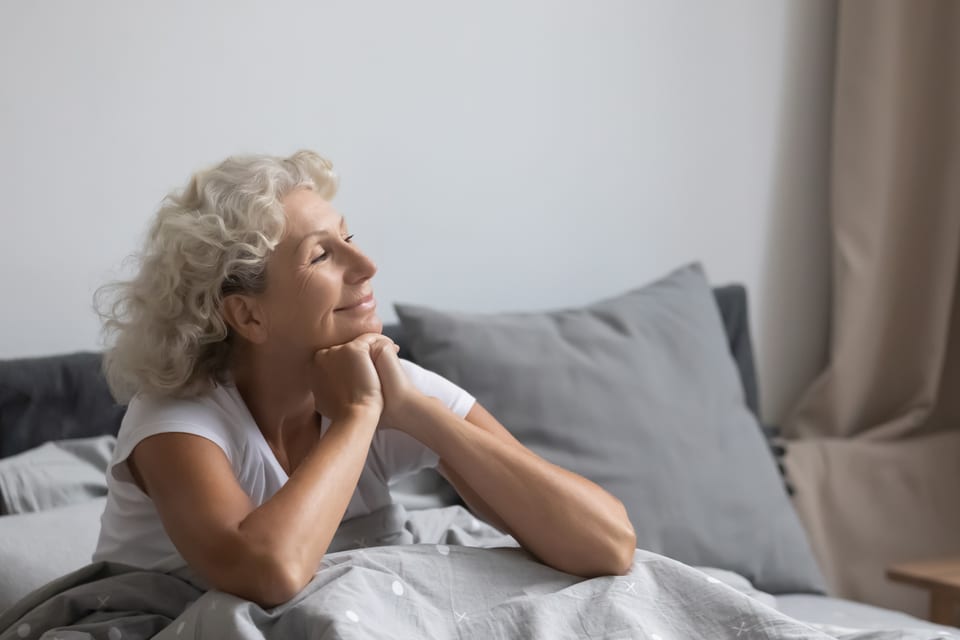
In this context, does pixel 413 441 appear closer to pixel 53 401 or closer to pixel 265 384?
pixel 265 384

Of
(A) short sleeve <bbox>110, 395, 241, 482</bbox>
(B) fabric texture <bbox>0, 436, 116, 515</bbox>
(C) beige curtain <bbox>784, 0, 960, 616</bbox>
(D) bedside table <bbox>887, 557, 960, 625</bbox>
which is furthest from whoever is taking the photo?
(C) beige curtain <bbox>784, 0, 960, 616</bbox>

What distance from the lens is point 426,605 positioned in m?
1.39

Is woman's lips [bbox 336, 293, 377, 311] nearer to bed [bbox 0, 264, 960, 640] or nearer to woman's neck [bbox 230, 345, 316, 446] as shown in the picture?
woman's neck [bbox 230, 345, 316, 446]

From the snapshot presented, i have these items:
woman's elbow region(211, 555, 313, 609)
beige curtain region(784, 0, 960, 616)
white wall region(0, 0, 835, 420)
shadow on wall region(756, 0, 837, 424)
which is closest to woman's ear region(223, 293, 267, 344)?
woman's elbow region(211, 555, 313, 609)

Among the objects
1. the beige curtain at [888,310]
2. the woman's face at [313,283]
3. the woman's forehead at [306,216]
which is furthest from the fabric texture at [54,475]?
the beige curtain at [888,310]

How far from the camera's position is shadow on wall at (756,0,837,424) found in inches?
108

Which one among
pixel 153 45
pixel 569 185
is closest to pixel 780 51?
pixel 569 185

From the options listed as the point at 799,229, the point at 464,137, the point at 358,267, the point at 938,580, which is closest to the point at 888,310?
the point at 799,229

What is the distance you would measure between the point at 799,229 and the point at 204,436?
1.76 metres

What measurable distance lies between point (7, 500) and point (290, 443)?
0.42 meters

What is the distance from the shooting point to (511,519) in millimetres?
1518

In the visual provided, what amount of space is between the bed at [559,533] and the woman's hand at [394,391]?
16 cm

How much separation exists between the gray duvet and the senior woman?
0.18 feet

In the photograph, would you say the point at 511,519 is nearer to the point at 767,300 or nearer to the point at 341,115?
the point at 341,115
